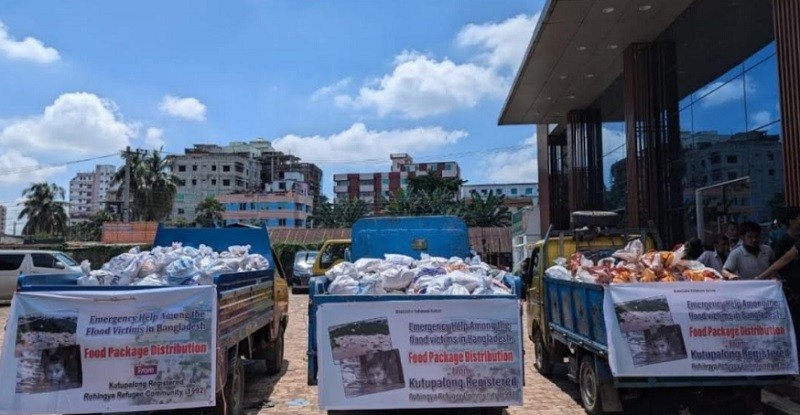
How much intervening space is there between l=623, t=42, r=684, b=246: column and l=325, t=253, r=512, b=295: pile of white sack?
10607 millimetres

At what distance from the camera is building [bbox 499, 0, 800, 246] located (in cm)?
1048

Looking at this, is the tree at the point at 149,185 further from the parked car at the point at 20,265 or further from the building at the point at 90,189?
the building at the point at 90,189

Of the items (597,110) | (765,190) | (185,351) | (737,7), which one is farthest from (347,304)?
(597,110)

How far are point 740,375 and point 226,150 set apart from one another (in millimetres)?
127751

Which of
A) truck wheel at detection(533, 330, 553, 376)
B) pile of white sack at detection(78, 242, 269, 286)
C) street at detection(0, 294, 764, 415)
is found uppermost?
pile of white sack at detection(78, 242, 269, 286)

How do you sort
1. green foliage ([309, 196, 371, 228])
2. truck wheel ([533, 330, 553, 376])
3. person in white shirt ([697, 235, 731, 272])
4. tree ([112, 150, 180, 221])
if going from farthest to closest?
green foliage ([309, 196, 371, 228])
tree ([112, 150, 180, 221])
truck wheel ([533, 330, 553, 376])
person in white shirt ([697, 235, 731, 272])

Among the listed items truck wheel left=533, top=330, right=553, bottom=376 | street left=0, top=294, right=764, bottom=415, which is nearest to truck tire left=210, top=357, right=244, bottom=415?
street left=0, top=294, right=764, bottom=415

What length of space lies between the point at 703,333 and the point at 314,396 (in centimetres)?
434

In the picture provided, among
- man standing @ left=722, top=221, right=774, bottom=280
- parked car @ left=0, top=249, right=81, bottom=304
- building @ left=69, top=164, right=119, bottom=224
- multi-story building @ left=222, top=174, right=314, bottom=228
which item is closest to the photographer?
man standing @ left=722, top=221, right=774, bottom=280

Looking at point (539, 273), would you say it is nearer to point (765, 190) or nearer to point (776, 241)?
point (776, 241)

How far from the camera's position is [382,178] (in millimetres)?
129875

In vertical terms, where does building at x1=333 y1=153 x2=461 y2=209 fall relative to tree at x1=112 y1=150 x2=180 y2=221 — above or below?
above

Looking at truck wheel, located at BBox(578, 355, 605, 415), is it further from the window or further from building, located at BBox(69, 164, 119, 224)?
building, located at BBox(69, 164, 119, 224)

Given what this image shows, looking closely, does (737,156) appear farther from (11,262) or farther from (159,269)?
(11,262)
